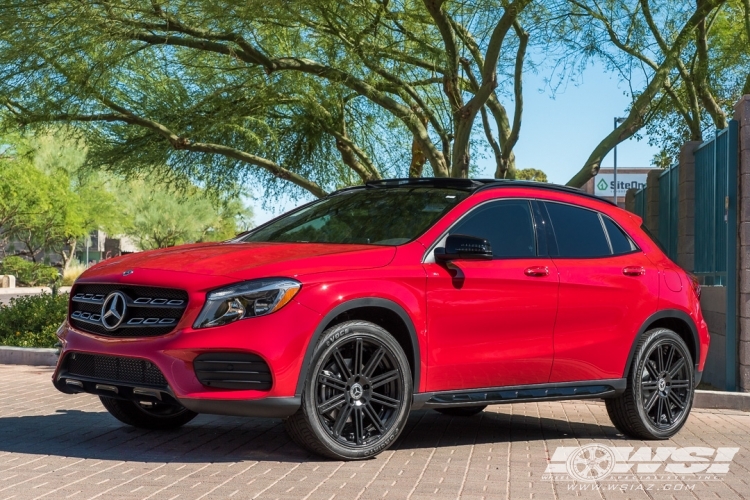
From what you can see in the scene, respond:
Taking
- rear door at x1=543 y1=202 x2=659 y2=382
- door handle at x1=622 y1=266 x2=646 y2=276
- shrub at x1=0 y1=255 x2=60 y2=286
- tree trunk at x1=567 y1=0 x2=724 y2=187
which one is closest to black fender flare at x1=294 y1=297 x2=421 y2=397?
rear door at x1=543 y1=202 x2=659 y2=382

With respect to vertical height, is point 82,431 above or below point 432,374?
below

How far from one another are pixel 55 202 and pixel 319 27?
4646cm

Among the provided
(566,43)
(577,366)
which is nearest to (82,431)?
(577,366)

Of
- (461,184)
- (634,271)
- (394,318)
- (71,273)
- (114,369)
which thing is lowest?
(71,273)

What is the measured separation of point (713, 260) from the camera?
13.4 metres

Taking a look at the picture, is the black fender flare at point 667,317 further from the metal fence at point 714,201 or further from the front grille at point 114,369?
the front grille at point 114,369

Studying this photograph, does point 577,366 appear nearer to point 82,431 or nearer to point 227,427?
point 227,427

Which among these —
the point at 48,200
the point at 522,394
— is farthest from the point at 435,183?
the point at 48,200

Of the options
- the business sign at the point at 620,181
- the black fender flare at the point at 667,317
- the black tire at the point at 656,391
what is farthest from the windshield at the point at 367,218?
the business sign at the point at 620,181

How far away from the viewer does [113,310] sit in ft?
23.0

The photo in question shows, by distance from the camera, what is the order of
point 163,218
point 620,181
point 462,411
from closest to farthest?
1. point 462,411
2. point 163,218
3. point 620,181

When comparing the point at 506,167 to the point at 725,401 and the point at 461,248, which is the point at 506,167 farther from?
the point at 461,248

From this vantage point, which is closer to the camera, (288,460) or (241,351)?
(241,351)

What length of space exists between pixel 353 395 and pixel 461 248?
120 cm
